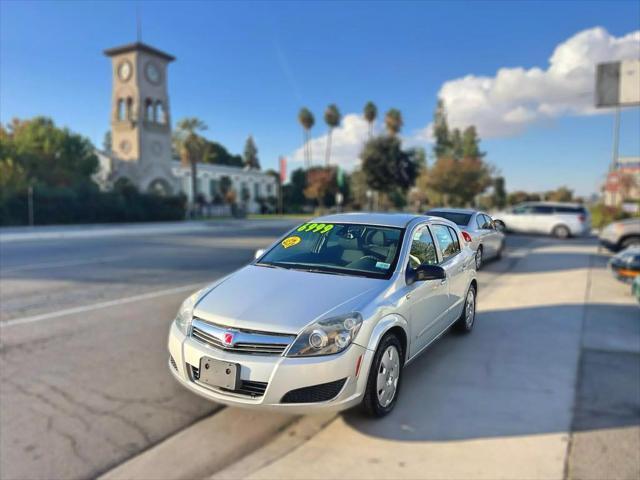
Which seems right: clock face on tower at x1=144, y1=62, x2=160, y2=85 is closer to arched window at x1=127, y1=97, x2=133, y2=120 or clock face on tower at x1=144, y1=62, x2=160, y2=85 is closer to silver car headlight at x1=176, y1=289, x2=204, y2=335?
arched window at x1=127, y1=97, x2=133, y2=120

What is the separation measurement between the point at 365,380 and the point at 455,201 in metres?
1.15

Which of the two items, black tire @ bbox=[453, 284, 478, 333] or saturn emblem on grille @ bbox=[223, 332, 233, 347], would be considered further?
saturn emblem on grille @ bbox=[223, 332, 233, 347]

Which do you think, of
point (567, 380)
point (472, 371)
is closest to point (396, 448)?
point (472, 371)

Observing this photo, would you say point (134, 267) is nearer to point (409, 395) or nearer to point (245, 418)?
point (245, 418)

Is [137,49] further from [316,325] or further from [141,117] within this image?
[316,325]

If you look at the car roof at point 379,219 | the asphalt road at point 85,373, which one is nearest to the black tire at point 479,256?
the car roof at point 379,219

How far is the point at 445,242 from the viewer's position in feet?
4.55

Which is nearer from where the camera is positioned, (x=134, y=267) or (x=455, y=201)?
(x=455, y=201)

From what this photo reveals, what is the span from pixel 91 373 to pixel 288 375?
3253mm

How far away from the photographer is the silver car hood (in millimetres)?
2260

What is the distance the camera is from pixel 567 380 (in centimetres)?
417

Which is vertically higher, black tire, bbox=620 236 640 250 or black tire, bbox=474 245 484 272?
black tire, bbox=474 245 484 272

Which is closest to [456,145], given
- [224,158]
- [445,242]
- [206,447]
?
[445,242]

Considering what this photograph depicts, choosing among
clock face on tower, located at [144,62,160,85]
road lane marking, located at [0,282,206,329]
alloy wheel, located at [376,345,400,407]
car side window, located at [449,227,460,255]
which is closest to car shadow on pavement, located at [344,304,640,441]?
alloy wheel, located at [376,345,400,407]
